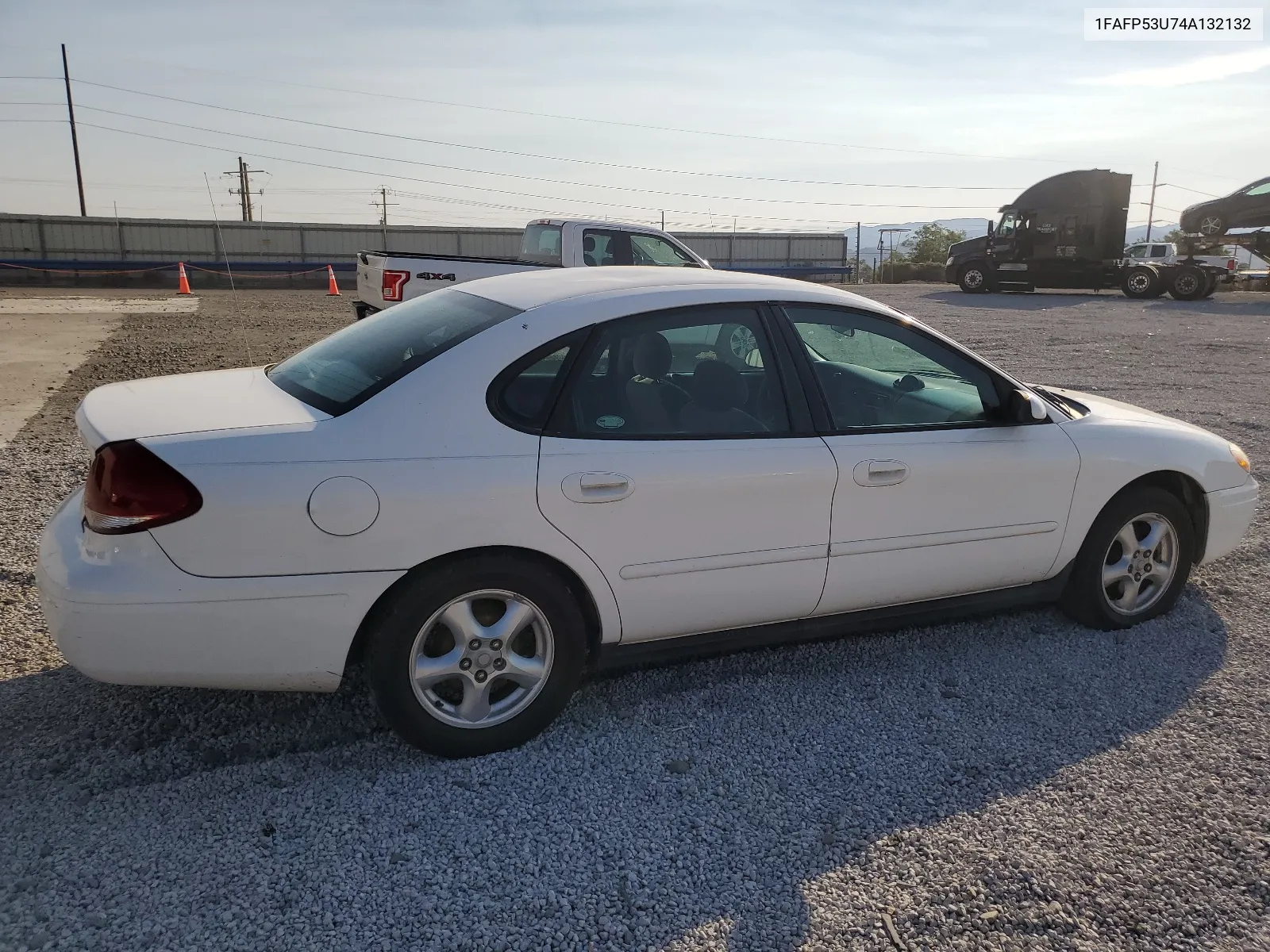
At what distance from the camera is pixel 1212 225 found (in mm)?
32031

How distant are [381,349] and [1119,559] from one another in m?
3.27

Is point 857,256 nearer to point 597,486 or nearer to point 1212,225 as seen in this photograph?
point 1212,225

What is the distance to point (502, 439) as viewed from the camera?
3117 millimetres

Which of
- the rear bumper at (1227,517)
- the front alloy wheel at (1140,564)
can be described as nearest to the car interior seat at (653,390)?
the front alloy wheel at (1140,564)

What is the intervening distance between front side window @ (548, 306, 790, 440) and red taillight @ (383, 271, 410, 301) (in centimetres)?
818

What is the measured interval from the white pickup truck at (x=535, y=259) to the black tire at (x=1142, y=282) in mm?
19631

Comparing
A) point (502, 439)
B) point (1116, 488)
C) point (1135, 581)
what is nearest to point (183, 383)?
point (502, 439)

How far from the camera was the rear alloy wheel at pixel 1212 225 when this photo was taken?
31906mm

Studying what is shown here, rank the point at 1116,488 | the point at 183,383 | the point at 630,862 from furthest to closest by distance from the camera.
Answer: the point at 1116,488 < the point at 183,383 < the point at 630,862

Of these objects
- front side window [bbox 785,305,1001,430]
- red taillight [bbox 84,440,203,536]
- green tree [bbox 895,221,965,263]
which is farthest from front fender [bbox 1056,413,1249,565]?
green tree [bbox 895,221,965,263]

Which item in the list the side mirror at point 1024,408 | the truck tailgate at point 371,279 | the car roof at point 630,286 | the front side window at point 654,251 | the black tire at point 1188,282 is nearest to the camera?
the car roof at point 630,286

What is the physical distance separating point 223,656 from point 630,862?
1340 mm

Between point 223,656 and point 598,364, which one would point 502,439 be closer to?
point 598,364

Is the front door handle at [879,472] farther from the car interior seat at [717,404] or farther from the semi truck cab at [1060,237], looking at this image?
the semi truck cab at [1060,237]
